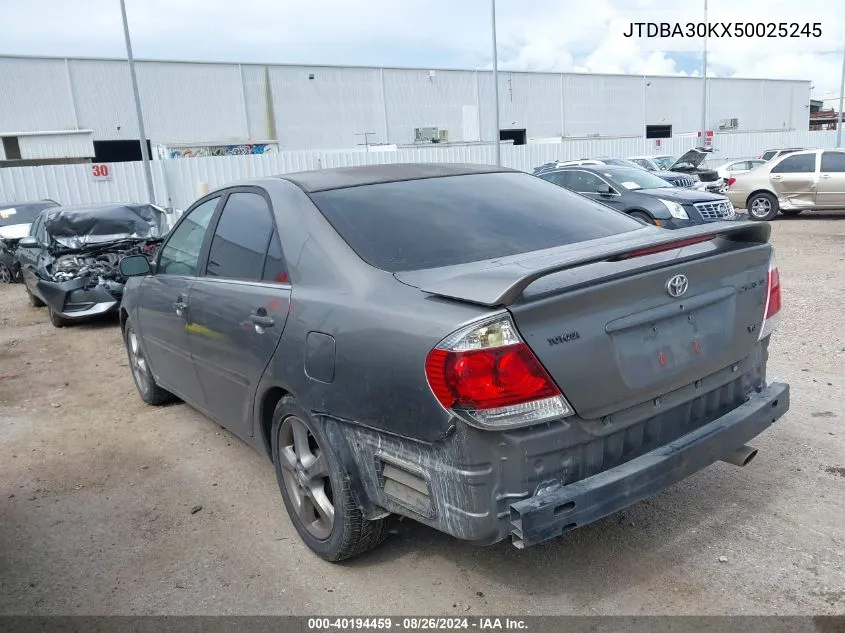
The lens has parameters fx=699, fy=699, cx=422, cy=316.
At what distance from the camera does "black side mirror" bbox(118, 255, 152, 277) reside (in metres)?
4.78

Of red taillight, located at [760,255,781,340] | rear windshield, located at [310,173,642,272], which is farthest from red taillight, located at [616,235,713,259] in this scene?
rear windshield, located at [310,173,642,272]

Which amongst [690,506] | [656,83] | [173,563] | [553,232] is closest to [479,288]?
[553,232]

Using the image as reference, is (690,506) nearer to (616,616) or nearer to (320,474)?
(616,616)

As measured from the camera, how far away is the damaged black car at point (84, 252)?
28.7ft

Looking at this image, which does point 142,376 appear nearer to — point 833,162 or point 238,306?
point 238,306

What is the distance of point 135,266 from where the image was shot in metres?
4.80

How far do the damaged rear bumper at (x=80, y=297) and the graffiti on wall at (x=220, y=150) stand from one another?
16286mm

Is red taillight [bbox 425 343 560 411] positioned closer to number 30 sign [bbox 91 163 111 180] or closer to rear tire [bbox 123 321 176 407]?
rear tire [bbox 123 321 176 407]

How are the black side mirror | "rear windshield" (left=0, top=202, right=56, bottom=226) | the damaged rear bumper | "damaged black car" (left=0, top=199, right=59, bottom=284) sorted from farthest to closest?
1. "rear windshield" (left=0, top=202, right=56, bottom=226)
2. "damaged black car" (left=0, top=199, right=59, bottom=284)
3. the damaged rear bumper
4. the black side mirror

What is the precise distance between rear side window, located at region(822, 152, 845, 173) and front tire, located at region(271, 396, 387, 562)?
50.5 feet

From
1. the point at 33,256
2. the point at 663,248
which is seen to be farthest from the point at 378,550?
the point at 33,256

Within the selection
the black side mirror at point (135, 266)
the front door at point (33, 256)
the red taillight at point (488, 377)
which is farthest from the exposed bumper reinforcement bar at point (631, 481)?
the front door at point (33, 256)

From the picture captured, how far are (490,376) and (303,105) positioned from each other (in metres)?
38.8

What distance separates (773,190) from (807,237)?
3211 mm
